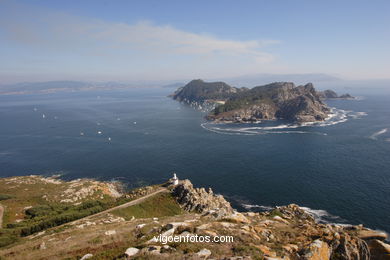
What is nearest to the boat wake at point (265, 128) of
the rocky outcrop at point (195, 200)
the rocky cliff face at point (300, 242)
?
the rocky outcrop at point (195, 200)

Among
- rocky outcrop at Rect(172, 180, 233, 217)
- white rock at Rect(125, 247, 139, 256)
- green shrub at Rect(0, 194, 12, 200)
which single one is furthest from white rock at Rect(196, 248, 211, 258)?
green shrub at Rect(0, 194, 12, 200)

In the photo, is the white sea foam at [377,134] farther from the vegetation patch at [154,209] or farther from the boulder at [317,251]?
the boulder at [317,251]

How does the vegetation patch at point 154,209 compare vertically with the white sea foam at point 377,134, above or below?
below

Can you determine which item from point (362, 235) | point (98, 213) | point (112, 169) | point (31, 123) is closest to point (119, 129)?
point (112, 169)

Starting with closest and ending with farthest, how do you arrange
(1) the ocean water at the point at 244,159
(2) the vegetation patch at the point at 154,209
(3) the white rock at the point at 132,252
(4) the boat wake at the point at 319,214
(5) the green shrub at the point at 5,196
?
(3) the white rock at the point at 132,252, (2) the vegetation patch at the point at 154,209, (4) the boat wake at the point at 319,214, (5) the green shrub at the point at 5,196, (1) the ocean water at the point at 244,159

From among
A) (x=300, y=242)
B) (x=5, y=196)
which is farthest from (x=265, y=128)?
(x=5, y=196)

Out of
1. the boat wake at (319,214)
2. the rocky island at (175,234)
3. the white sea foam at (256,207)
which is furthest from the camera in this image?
the white sea foam at (256,207)

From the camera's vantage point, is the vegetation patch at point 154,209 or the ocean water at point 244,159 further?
the ocean water at point 244,159
